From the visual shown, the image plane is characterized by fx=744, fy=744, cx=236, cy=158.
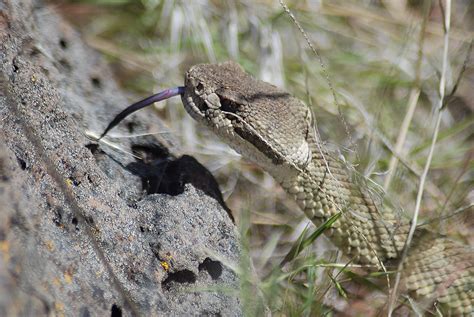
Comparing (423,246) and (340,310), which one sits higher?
(423,246)

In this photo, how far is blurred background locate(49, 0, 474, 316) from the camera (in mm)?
3969

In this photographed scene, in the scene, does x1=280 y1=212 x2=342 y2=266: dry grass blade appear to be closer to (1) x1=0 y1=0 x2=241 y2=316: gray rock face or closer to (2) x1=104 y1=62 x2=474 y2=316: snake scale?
(2) x1=104 y1=62 x2=474 y2=316: snake scale

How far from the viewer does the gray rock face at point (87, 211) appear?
1.91 m

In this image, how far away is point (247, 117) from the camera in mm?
3092

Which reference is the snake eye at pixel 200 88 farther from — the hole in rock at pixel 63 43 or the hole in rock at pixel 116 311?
the hole in rock at pixel 116 311

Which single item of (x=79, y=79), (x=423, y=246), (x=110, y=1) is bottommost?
(x=110, y=1)

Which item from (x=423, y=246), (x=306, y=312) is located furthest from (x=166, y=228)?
(x=423, y=246)

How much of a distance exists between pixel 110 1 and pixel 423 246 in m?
2.97

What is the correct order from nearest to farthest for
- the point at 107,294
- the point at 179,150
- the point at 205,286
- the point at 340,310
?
1. the point at 107,294
2. the point at 205,286
3. the point at 340,310
4. the point at 179,150

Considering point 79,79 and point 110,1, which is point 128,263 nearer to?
point 79,79

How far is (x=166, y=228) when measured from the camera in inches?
98.8

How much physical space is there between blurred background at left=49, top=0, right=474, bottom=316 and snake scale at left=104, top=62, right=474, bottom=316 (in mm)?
187

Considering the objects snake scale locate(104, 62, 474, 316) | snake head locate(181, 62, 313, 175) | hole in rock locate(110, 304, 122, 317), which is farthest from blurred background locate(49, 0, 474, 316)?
hole in rock locate(110, 304, 122, 317)

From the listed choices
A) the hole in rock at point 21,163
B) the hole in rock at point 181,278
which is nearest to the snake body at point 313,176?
the hole in rock at point 181,278
